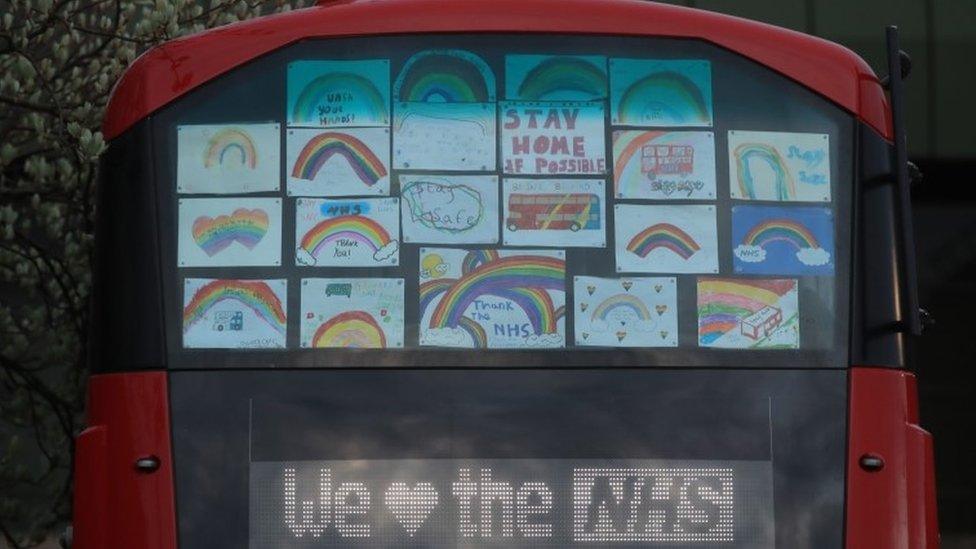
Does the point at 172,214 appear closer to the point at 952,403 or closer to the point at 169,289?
the point at 169,289

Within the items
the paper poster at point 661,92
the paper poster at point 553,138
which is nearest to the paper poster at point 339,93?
the paper poster at point 553,138

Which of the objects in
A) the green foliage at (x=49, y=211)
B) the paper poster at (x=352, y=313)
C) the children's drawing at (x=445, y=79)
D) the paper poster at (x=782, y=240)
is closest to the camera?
the paper poster at (x=352, y=313)

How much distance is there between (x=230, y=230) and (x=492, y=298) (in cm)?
79

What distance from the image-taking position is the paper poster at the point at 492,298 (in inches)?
213

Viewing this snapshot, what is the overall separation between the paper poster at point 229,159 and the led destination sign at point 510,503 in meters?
0.84

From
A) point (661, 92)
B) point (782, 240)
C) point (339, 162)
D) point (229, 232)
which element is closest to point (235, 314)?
point (229, 232)

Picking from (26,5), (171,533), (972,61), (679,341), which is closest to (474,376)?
(679,341)

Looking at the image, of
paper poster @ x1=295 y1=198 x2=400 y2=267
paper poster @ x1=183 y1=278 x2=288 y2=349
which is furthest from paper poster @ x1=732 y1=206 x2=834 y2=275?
paper poster @ x1=183 y1=278 x2=288 y2=349

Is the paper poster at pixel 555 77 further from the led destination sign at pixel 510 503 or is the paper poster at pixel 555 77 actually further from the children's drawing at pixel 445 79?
the led destination sign at pixel 510 503

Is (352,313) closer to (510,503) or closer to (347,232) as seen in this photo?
(347,232)

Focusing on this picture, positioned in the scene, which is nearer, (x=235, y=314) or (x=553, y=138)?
(x=235, y=314)

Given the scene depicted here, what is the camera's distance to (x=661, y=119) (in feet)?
18.5

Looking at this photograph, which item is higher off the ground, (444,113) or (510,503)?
(444,113)

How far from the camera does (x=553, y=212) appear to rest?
18.1 feet
